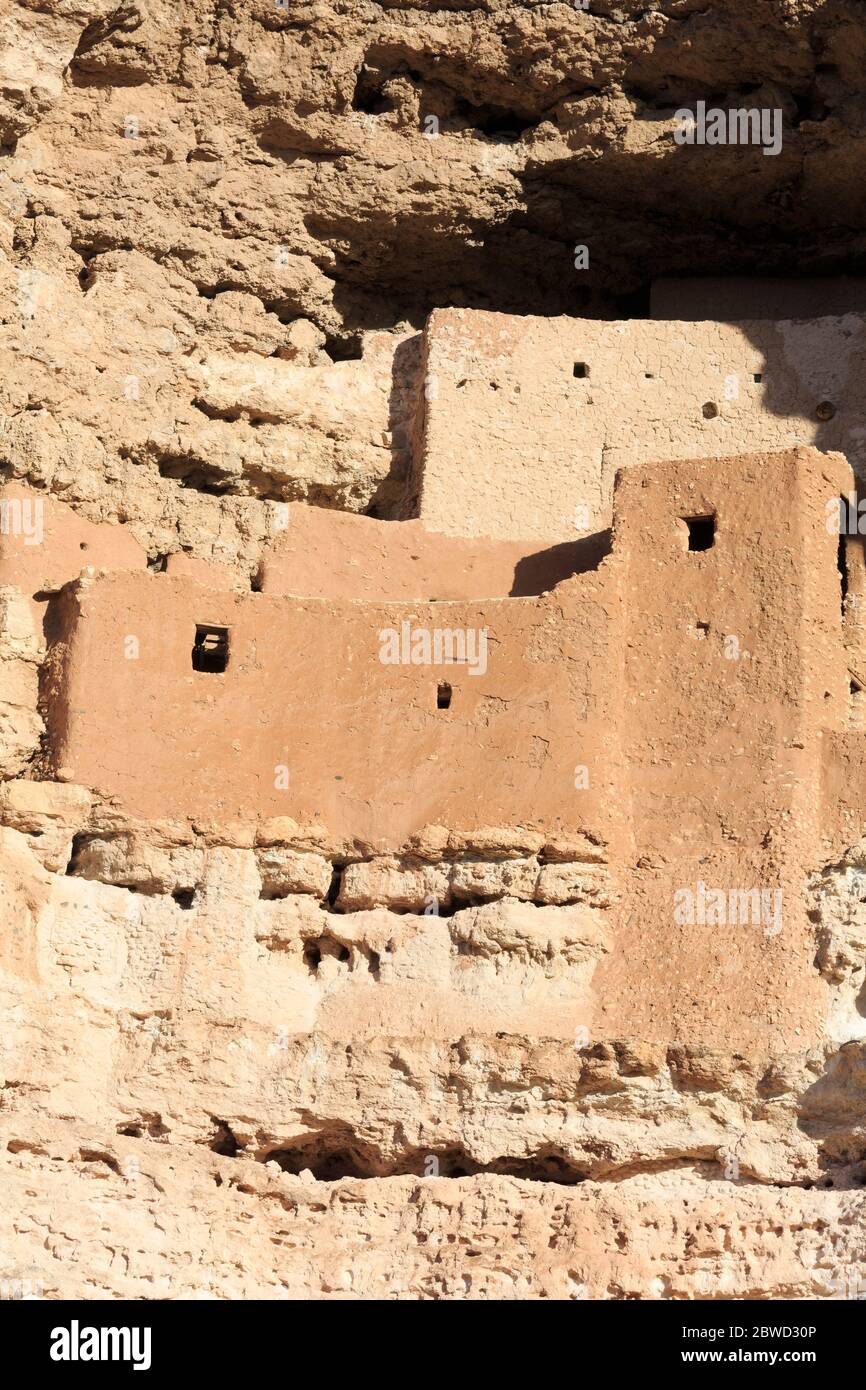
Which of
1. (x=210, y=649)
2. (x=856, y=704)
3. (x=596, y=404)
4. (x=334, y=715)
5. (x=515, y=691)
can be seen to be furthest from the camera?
(x=596, y=404)

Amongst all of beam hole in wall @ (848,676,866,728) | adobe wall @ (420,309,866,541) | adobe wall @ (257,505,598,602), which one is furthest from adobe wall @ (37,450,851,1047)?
adobe wall @ (420,309,866,541)

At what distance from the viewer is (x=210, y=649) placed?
18234mm

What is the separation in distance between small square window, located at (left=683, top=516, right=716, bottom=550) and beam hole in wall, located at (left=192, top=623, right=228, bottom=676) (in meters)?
3.23

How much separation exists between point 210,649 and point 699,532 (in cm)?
346

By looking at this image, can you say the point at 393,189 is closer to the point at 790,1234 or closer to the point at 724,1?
the point at 724,1

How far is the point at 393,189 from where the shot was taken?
69.3 feet

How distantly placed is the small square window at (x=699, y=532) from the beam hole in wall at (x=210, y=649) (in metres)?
3.23

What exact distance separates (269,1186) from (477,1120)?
1.35 m

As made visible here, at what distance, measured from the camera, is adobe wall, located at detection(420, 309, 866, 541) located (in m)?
19.9

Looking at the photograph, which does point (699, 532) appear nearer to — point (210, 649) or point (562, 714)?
point (562, 714)

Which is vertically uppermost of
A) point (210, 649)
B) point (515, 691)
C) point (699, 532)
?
point (699, 532)

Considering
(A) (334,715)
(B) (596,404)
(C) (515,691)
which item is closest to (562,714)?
(C) (515,691)

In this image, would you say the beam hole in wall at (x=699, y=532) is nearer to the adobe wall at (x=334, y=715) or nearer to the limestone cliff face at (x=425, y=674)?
the limestone cliff face at (x=425, y=674)

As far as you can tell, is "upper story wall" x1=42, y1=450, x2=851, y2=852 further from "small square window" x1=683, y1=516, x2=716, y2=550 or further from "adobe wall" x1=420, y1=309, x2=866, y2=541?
"adobe wall" x1=420, y1=309, x2=866, y2=541
